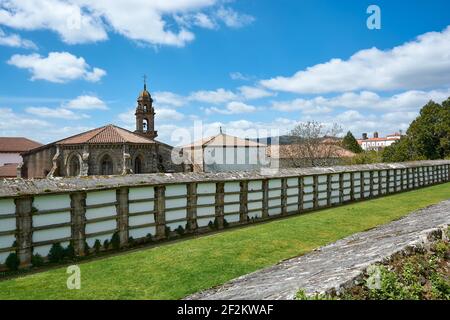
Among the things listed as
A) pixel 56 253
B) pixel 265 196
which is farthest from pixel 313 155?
pixel 56 253

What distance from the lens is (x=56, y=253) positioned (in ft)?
36.0

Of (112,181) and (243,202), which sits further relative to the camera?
(243,202)

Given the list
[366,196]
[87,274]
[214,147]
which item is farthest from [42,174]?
[87,274]

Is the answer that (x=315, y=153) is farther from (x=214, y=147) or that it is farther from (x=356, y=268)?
(x=356, y=268)

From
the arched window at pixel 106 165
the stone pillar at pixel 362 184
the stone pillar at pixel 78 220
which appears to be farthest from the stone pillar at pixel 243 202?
the arched window at pixel 106 165

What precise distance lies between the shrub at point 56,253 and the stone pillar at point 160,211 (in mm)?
3538

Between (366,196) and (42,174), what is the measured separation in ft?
131

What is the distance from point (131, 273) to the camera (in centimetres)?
909

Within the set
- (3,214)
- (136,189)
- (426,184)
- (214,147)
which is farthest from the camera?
(214,147)

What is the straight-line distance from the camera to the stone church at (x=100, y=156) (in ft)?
141

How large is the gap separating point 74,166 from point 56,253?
36389mm

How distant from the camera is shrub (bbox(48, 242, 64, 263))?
35.8 feet

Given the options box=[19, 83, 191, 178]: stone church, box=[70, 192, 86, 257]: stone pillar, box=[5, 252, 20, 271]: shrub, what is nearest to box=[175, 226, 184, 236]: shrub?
box=[70, 192, 86, 257]: stone pillar

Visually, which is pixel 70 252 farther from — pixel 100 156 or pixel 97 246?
pixel 100 156
